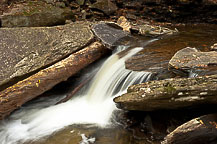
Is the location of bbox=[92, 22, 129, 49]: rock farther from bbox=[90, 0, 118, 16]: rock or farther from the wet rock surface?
bbox=[90, 0, 118, 16]: rock

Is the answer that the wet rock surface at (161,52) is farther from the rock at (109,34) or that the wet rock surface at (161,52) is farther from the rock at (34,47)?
the rock at (34,47)

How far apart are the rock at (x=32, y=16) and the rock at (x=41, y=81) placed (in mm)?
3049

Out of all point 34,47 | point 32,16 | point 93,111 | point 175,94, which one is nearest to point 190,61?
point 175,94

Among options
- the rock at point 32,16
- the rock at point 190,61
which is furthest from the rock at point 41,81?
the rock at point 32,16

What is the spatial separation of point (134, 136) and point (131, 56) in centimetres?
233

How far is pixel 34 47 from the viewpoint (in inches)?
196

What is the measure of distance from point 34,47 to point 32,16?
9.27 feet

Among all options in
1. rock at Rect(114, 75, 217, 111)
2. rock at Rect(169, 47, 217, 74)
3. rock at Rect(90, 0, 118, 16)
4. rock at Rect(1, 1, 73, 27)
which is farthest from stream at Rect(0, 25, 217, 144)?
rock at Rect(90, 0, 118, 16)

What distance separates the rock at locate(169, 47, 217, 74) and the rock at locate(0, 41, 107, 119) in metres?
2.24

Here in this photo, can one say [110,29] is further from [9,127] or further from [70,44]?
[9,127]

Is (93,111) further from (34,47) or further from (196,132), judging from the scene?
(196,132)

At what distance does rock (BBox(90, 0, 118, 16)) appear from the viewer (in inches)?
436

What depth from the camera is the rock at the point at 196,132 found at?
317 cm

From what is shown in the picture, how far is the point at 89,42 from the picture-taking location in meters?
5.60
